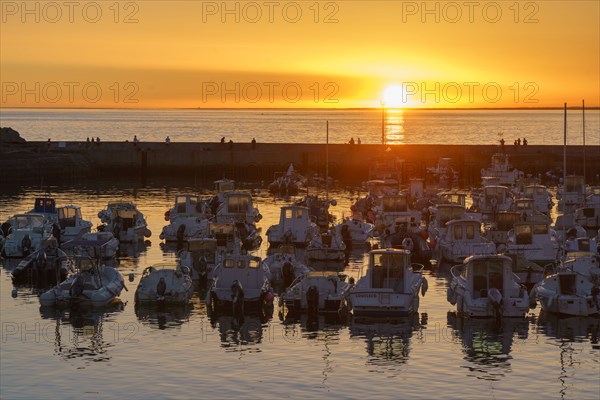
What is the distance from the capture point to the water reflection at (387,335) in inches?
1563

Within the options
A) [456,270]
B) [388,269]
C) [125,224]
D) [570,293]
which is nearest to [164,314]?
[388,269]

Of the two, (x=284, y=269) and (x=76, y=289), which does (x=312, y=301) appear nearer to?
(x=284, y=269)

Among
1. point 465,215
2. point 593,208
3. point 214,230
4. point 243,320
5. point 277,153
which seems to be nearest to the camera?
point 243,320

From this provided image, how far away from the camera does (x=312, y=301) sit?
149ft

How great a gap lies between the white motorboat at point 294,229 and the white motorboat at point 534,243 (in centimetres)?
1242

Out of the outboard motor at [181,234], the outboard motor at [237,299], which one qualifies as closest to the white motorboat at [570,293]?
the outboard motor at [237,299]

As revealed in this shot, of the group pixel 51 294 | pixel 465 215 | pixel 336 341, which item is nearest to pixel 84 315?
pixel 51 294

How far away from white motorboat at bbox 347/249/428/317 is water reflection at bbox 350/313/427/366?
396mm

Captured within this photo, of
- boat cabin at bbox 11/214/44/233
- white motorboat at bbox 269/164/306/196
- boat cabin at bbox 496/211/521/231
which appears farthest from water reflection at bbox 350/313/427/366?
white motorboat at bbox 269/164/306/196

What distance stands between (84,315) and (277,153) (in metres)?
78.5

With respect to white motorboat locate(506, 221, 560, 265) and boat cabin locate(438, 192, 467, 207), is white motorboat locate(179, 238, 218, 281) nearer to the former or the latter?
white motorboat locate(506, 221, 560, 265)

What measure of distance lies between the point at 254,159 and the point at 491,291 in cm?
7987

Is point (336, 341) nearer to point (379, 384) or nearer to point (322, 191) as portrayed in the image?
point (379, 384)

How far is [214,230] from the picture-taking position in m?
62.6
